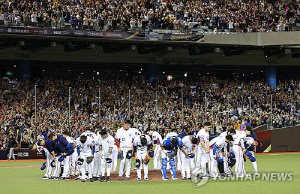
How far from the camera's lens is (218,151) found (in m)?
18.8

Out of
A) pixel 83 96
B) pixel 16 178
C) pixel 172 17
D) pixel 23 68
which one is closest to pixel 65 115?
pixel 83 96

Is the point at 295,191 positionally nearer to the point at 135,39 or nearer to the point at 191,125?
the point at 191,125

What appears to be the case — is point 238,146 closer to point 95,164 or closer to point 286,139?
point 95,164

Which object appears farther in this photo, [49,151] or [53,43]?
[53,43]


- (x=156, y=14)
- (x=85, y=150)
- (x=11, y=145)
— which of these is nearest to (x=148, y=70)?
(x=156, y=14)

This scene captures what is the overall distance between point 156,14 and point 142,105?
292 inches

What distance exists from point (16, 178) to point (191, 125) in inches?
756

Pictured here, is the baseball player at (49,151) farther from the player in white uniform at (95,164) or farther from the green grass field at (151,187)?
the player in white uniform at (95,164)

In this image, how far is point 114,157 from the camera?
2200 centimetres

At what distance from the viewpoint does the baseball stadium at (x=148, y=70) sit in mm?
36503

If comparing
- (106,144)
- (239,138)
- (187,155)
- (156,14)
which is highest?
(156,14)

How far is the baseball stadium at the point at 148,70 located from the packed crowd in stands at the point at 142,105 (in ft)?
0.30

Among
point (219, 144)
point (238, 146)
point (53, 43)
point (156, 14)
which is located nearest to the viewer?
point (219, 144)

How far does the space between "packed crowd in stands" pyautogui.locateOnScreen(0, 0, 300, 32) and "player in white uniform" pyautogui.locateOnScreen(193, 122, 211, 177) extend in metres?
21.4
